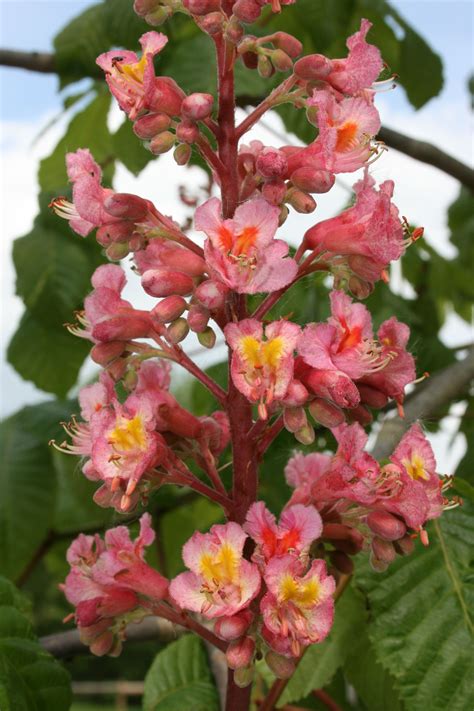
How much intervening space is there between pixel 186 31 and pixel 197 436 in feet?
4.74

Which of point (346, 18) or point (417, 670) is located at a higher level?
point (346, 18)

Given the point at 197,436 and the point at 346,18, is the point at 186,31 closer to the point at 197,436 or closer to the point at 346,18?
the point at 346,18

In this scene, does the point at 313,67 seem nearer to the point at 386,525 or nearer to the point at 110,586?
the point at 386,525

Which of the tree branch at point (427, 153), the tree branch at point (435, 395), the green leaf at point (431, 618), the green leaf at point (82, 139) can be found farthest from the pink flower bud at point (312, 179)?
the green leaf at point (82, 139)

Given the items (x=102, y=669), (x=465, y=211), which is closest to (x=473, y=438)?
(x=465, y=211)

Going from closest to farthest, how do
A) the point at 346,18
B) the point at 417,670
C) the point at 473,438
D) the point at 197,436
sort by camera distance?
the point at 197,436
the point at 417,670
the point at 473,438
the point at 346,18

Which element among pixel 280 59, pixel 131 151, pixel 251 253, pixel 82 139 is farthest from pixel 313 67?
pixel 82 139

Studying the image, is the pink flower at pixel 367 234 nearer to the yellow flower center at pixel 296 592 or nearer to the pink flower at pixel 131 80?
the pink flower at pixel 131 80

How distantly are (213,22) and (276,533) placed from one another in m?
0.60

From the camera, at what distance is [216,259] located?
1.08m

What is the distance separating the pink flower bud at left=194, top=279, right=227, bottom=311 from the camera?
1059 mm

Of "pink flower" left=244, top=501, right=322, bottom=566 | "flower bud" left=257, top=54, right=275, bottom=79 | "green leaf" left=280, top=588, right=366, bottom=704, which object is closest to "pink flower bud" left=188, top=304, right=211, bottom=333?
"pink flower" left=244, top=501, right=322, bottom=566

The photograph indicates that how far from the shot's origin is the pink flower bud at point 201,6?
112cm

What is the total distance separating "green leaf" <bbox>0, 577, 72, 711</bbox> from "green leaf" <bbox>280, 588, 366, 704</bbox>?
1.22 feet
